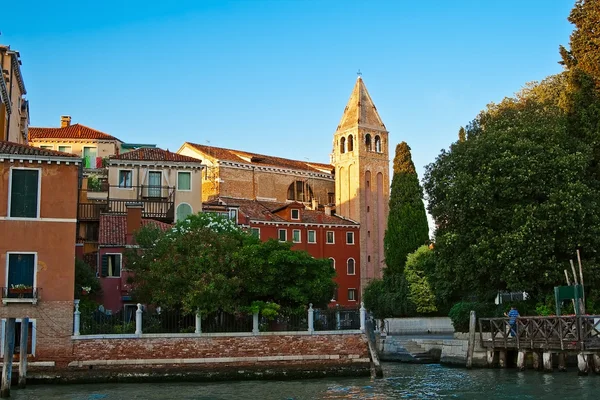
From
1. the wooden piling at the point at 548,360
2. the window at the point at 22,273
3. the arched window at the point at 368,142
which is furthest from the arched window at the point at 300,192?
the window at the point at 22,273

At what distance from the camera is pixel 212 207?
4306cm

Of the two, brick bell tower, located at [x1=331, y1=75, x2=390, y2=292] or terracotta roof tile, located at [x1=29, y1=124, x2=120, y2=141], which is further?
brick bell tower, located at [x1=331, y1=75, x2=390, y2=292]

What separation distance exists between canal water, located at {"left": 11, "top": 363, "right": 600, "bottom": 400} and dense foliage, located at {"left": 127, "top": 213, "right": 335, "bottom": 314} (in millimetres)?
2706

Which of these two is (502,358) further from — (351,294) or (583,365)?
(351,294)

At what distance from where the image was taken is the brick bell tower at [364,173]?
2387 inches

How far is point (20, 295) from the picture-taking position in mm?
20719

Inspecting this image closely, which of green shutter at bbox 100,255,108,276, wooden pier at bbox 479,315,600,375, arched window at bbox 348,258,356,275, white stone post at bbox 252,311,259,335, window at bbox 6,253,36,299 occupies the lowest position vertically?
wooden pier at bbox 479,315,600,375

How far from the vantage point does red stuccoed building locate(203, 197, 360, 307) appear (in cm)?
5078

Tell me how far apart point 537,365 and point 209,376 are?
33.1ft

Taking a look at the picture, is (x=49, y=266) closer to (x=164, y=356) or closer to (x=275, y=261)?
(x=164, y=356)

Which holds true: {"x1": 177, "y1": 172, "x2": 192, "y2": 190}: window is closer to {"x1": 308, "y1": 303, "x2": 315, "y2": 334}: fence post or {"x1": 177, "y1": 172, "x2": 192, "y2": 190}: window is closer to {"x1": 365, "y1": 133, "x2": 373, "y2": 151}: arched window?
{"x1": 308, "y1": 303, "x2": 315, "y2": 334}: fence post

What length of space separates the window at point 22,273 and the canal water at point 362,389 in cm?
273

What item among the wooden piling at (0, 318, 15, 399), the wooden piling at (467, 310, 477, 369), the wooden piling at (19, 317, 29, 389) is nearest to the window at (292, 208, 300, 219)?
the wooden piling at (467, 310, 477, 369)

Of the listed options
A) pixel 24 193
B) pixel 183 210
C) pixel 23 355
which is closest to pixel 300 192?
pixel 183 210
